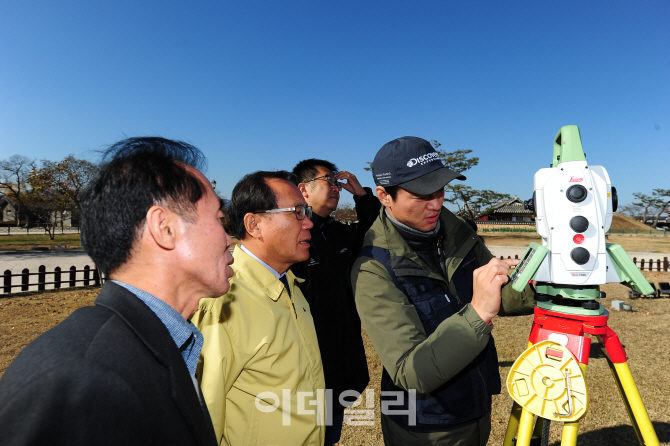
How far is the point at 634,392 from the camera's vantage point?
157 cm

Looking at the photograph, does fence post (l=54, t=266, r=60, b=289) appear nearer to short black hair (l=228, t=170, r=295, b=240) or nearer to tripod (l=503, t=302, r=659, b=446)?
short black hair (l=228, t=170, r=295, b=240)

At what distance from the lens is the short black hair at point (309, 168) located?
3.74 meters

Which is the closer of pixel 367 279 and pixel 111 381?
pixel 111 381

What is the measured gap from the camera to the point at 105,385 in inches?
32.8

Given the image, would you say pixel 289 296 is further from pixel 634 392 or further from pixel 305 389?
pixel 634 392

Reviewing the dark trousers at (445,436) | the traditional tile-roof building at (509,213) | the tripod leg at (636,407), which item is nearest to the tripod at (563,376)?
the tripod leg at (636,407)

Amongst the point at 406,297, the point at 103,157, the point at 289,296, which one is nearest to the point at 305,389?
the point at 289,296

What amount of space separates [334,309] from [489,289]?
1.80 meters

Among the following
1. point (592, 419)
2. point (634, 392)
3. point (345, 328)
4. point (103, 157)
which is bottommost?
point (592, 419)

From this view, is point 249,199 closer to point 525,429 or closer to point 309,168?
point 309,168

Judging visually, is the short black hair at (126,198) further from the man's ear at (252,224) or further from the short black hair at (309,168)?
the short black hair at (309,168)

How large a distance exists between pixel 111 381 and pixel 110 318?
17cm

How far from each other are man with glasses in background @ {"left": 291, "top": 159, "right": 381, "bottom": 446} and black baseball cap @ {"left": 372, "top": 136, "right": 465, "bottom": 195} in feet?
3.06

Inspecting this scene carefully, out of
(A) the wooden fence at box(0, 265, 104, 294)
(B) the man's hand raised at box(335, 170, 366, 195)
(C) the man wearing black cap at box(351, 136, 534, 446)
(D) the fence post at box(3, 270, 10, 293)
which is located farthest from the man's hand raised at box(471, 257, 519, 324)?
(D) the fence post at box(3, 270, 10, 293)
